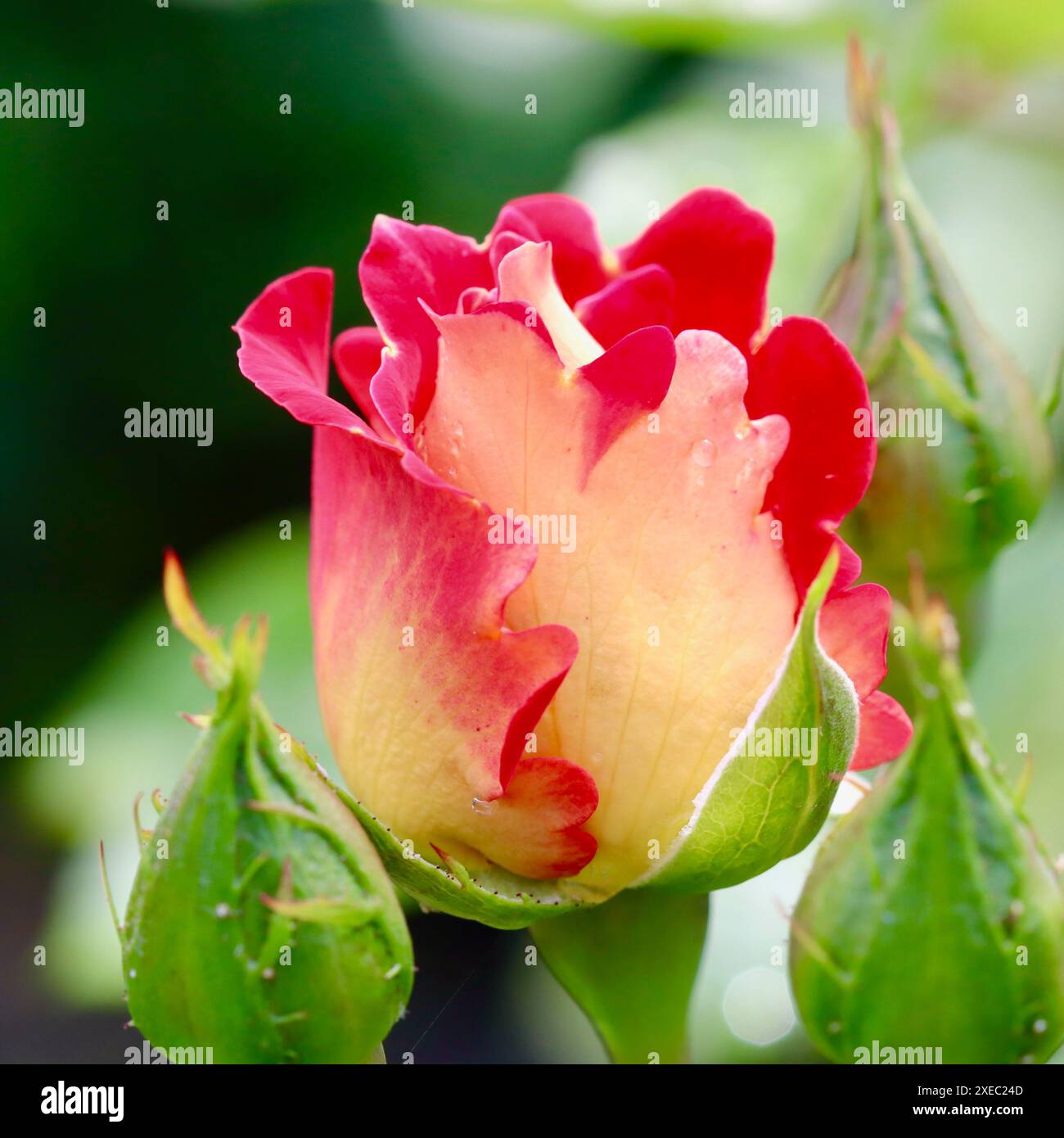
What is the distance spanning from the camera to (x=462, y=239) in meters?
0.56

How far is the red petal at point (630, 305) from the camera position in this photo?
1.87 ft

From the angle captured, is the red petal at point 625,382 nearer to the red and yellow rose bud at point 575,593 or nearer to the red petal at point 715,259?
the red and yellow rose bud at point 575,593

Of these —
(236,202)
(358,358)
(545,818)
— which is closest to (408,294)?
(358,358)

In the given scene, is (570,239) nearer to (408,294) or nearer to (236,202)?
(408,294)

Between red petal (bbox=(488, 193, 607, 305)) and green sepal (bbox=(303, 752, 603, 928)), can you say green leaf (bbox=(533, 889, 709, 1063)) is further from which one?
red petal (bbox=(488, 193, 607, 305))

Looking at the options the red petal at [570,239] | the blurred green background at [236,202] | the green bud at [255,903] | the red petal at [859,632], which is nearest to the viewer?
the green bud at [255,903]

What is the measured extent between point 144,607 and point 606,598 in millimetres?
1107

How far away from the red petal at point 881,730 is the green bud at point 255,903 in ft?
0.73

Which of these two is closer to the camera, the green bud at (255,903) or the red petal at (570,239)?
the green bud at (255,903)

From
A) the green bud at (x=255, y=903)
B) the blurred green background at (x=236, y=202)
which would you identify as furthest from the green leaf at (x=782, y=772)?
the blurred green background at (x=236, y=202)

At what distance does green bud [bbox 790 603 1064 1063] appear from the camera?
0.44m

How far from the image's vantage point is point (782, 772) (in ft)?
1.50

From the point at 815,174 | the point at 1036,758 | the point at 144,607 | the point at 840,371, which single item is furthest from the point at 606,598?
the point at 144,607

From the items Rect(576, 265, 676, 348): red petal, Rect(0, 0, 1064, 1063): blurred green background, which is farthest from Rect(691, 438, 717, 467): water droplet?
Rect(0, 0, 1064, 1063): blurred green background
